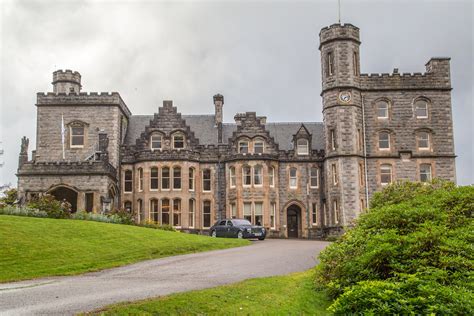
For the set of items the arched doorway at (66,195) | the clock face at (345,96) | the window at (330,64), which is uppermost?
the window at (330,64)

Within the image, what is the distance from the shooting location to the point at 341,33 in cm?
4528

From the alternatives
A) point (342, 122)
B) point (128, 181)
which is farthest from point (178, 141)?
point (342, 122)

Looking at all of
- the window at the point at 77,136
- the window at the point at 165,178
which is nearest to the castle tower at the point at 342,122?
the window at the point at 165,178

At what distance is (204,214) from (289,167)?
7.89m

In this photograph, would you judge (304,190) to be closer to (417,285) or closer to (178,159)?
(178,159)

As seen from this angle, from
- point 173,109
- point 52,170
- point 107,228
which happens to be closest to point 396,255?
point 107,228

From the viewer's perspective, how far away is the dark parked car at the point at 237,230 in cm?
3706

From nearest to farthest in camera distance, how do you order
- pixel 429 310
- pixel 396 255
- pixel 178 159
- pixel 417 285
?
pixel 429 310
pixel 417 285
pixel 396 255
pixel 178 159

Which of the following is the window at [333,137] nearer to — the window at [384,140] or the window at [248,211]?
the window at [384,140]

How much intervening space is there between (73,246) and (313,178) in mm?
28099

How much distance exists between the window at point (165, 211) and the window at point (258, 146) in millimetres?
8333

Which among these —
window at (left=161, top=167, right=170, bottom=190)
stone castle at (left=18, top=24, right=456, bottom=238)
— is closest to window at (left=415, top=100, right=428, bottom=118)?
stone castle at (left=18, top=24, right=456, bottom=238)

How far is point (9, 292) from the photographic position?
14789mm

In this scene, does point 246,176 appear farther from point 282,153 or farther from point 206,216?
point 206,216
